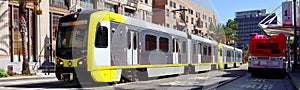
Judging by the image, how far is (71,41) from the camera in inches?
449

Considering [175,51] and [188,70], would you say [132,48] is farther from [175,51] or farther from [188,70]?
[188,70]

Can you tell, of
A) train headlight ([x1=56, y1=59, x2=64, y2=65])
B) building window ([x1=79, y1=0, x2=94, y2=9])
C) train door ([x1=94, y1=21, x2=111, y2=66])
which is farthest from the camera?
building window ([x1=79, y1=0, x2=94, y2=9])

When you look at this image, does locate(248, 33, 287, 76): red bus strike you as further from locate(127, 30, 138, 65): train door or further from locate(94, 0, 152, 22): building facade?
locate(94, 0, 152, 22): building facade

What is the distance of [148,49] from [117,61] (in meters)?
3.17

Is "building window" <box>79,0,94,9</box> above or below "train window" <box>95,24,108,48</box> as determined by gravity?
above

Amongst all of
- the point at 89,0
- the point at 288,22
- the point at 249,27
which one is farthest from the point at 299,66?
the point at 89,0

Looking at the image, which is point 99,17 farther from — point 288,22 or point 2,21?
point 288,22

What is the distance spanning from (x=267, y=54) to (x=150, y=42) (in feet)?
31.0

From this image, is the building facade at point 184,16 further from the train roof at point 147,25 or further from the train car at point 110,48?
the train car at point 110,48

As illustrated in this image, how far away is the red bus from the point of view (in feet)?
72.4

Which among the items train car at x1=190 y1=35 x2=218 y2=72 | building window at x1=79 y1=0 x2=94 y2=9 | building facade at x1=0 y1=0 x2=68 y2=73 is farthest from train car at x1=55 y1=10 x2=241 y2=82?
building window at x1=79 y1=0 x2=94 y2=9

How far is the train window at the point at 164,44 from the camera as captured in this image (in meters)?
18.0

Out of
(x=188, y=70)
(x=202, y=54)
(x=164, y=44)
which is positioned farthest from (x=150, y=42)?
(x=202, y=54)

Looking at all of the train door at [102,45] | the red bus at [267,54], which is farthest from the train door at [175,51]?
the train door at [102,45]
